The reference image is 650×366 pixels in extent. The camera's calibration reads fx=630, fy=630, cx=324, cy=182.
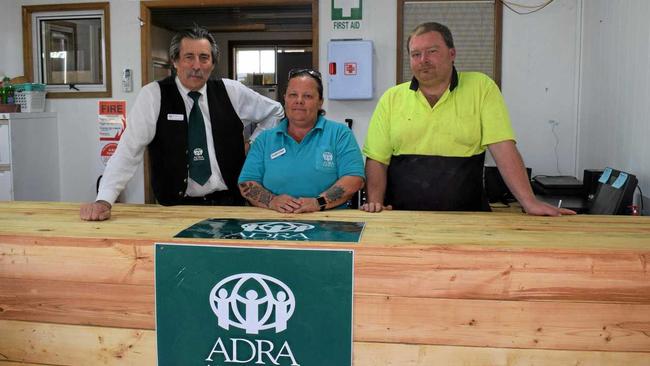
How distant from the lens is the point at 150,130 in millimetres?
2479

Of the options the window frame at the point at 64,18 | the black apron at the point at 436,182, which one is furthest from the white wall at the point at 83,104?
the black apron at the point at 436,182

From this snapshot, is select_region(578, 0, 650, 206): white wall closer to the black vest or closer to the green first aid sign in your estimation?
the black vest

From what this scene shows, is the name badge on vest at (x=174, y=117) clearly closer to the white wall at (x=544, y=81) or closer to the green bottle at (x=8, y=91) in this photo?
the white wall at (x=544, y=81)

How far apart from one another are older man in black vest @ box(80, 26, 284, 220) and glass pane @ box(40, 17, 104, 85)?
9.61 feet

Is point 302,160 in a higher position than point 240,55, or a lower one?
lower

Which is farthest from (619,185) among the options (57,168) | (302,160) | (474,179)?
(57,168)

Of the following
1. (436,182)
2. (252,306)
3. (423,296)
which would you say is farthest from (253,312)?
(436,182)

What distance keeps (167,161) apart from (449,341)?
1.47m

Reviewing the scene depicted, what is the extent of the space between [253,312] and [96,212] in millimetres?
687

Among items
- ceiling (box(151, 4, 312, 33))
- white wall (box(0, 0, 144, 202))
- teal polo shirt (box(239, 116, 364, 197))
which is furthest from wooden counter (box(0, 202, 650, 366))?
ceiling (box(151, 4, 312, 33))

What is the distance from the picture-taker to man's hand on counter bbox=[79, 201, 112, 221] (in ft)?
6.28

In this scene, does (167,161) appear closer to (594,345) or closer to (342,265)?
(342,265)

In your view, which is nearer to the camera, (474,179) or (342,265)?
(342,265)

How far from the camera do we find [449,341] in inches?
59.4
